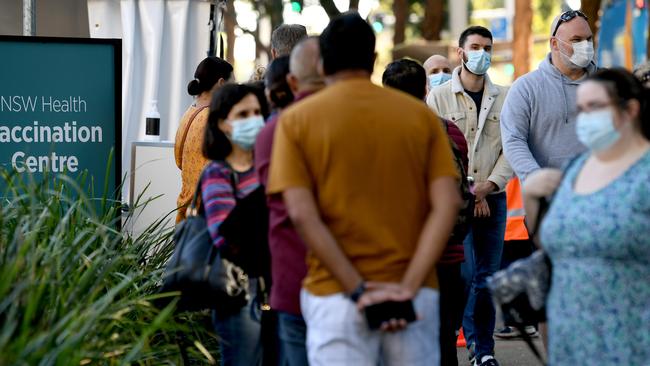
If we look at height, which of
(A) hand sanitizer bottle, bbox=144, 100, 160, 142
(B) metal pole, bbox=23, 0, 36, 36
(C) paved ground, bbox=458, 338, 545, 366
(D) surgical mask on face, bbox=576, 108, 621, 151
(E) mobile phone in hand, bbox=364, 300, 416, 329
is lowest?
(C) paved ground, bbox=458, 338, 545, 366

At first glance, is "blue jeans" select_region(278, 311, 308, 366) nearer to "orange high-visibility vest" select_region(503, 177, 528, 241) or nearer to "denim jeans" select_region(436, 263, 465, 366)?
"denim jeans" select_region(436, 263, 465, 366)

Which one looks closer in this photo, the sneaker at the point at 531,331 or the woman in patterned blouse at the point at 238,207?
the woman in patterned blouse at the point at 238,207

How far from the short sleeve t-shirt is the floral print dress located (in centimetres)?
59

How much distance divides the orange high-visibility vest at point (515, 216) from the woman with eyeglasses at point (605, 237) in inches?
197

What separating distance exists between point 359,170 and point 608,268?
3.14ft

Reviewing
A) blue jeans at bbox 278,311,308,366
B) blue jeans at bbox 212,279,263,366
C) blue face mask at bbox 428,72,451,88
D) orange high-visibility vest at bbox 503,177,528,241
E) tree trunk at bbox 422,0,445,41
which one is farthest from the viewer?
tree trunk at bbox 422,0,445,41

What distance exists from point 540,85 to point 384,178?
3566 millimetres

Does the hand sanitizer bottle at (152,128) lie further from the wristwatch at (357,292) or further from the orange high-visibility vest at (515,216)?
the wristwatch at (357,292)

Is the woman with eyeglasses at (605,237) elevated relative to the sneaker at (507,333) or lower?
elevated

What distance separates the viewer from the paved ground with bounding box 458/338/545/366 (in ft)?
29.9

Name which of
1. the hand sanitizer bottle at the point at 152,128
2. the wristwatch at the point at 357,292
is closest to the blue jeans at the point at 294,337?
the wristwatch at the point at 357,292

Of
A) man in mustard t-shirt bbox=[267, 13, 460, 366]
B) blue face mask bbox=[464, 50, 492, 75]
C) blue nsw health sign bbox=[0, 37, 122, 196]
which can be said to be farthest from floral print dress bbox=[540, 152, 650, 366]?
blue nsw health sign bbox=[0, 37, 122, 196]

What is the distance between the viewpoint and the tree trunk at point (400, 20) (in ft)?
106

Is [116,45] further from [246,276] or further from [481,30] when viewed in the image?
[246,276]
